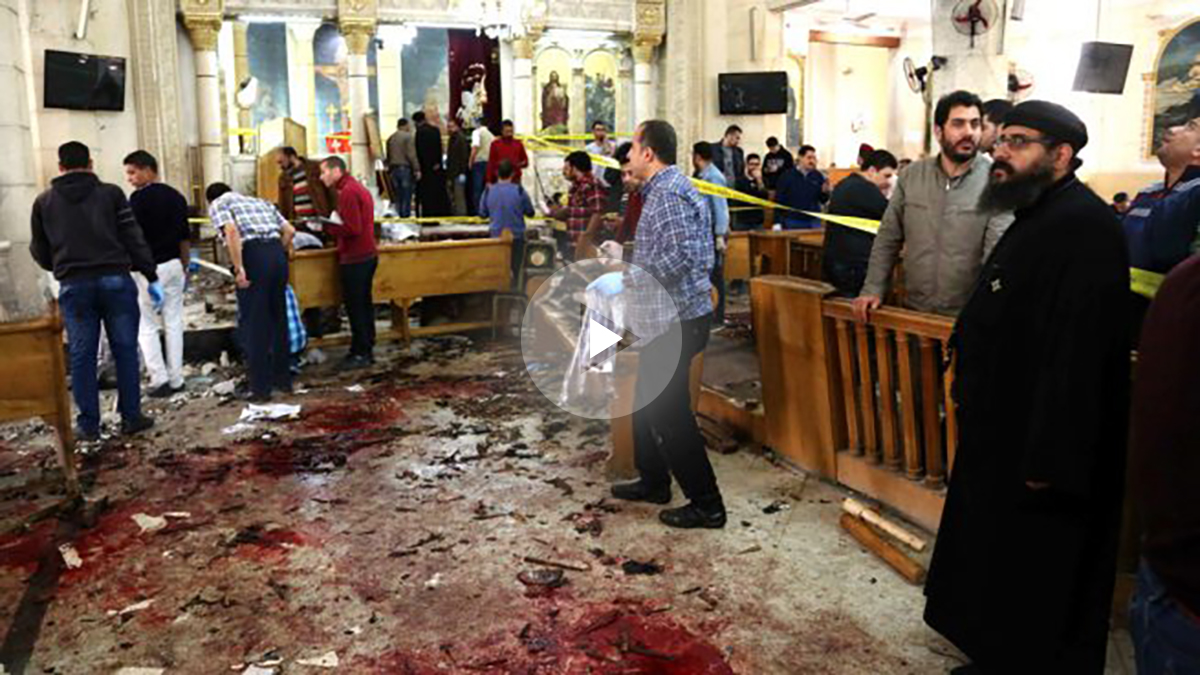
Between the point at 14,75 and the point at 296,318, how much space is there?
264cm

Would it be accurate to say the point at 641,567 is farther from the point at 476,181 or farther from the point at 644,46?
the point at 644,46

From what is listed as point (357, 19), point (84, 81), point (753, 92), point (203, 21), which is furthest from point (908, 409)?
point (203, 21)

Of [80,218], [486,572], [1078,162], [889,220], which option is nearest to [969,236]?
[889,220]

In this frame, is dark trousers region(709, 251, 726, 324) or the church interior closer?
the church interior

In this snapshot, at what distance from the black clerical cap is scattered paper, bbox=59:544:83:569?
163 inches

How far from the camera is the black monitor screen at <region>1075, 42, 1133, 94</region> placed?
33.7ft

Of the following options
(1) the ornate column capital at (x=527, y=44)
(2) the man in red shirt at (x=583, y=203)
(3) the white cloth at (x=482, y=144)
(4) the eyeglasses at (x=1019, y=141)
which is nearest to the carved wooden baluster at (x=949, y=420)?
(4) the eyeglasses at (x=1019, y=141)

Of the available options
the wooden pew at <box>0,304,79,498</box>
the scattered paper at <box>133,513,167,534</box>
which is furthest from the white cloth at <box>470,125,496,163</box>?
the scattered paper at <box>133,513,167,534</box>

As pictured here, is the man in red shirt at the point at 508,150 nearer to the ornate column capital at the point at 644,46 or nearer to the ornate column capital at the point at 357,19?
the ornate column capital at the point at 357,19

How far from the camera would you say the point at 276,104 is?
21.9 m

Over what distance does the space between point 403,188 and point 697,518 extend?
11056 millimetres

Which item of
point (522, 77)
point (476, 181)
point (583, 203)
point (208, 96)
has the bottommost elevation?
point (583, 203)
